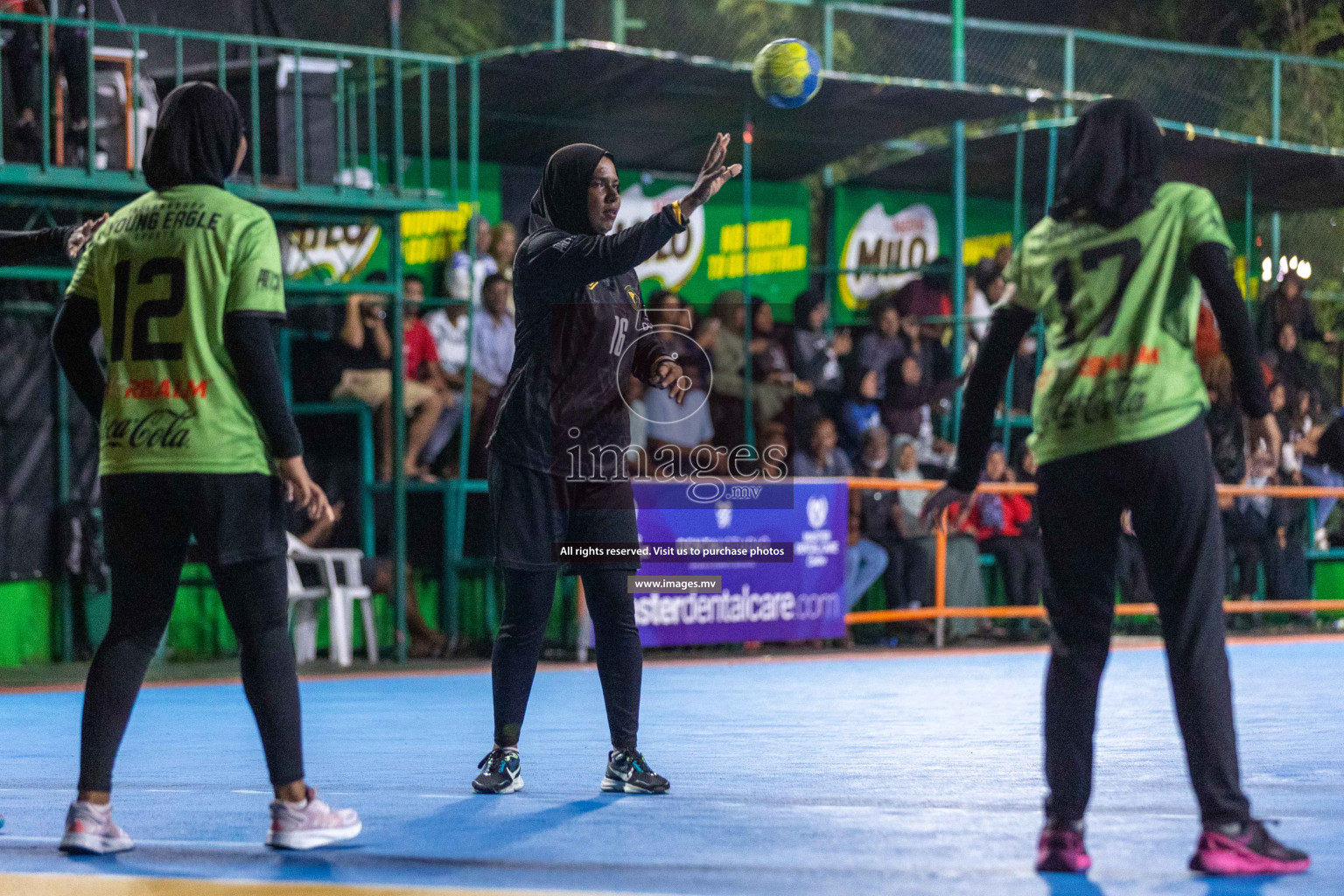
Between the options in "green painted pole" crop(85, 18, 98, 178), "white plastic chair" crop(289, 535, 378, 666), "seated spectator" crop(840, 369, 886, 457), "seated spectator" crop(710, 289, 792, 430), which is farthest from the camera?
"seated spectator" crop(840, 369, 886, 457)

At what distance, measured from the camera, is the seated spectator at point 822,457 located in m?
16.2

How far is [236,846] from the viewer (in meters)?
5.48

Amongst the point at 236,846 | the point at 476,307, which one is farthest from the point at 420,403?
the point at 236,846

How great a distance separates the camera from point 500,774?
264 inches

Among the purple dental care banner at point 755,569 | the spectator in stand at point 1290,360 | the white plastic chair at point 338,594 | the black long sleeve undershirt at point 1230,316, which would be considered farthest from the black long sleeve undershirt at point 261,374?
the spectator in stand at point 1290,360

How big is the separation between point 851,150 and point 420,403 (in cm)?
664

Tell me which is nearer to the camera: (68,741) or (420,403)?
(68,741)

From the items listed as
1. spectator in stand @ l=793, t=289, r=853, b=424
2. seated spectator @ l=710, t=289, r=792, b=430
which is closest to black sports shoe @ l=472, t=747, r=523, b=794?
seated spectator @ l=710, t=289, r=792, b=430

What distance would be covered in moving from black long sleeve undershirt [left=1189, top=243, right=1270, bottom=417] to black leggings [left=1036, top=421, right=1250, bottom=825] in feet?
0.61

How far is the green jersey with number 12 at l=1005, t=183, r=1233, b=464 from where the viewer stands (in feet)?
16.5

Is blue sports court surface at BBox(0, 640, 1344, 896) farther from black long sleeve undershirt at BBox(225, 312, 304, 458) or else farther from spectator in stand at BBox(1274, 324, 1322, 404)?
spectator in stand at BBox(1274, 324, 1322, 404)

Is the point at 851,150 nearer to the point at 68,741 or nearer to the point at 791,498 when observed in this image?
the point at 791,498

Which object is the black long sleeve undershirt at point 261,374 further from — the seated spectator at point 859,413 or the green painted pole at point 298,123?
the seated spectator at point 859,413

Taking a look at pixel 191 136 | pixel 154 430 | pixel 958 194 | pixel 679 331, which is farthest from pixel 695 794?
pixel 958 194
